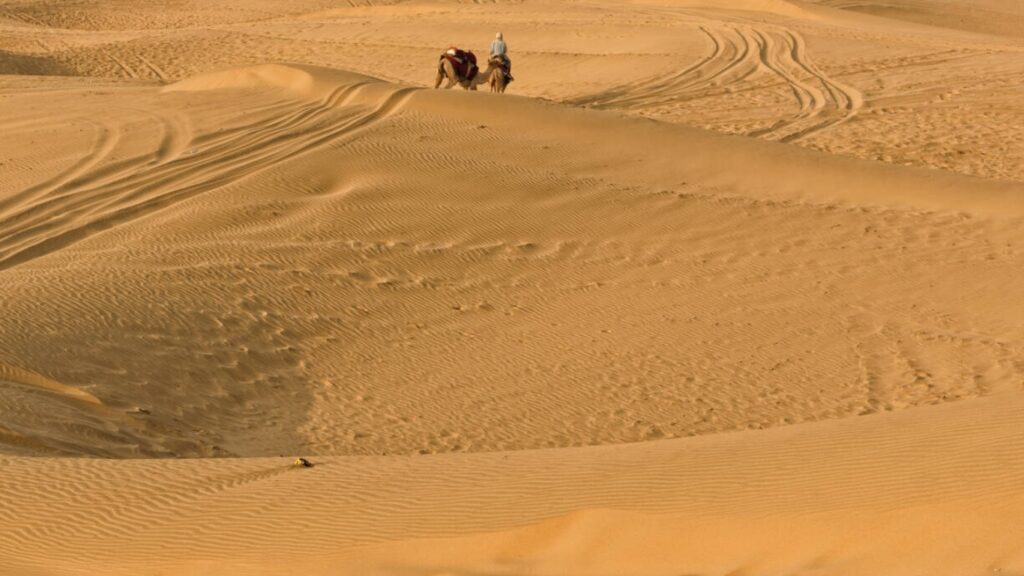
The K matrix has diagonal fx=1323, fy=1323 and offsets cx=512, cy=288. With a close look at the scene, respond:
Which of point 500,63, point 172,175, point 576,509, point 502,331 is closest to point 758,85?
point 500,63

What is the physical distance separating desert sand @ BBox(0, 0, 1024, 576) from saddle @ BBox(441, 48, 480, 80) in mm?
2871

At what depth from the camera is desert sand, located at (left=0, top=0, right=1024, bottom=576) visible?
5.73m

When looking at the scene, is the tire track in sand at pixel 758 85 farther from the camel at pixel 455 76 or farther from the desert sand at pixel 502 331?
the camel at pixel 455 76

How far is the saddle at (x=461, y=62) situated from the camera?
2212 centimetres

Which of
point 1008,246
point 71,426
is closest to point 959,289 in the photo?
point 1008,246

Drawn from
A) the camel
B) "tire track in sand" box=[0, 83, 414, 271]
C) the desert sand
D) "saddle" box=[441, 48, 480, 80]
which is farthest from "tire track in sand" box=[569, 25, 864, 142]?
"tire track in sand" box=[0, 83, 414, 271]

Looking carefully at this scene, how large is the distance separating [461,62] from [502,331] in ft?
37.7

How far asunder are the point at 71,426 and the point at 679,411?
4308 millimetres

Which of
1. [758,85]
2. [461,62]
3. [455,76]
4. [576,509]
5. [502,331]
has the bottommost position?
[502,331]

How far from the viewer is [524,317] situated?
11.8 m

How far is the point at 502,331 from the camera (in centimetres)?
1151

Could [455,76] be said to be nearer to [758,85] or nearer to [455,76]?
[455,76]

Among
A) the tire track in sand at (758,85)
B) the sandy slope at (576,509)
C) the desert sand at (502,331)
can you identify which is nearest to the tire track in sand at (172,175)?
the desert sand at (502,331)

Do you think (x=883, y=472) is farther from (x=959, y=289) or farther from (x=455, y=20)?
(x=455, y=20)
